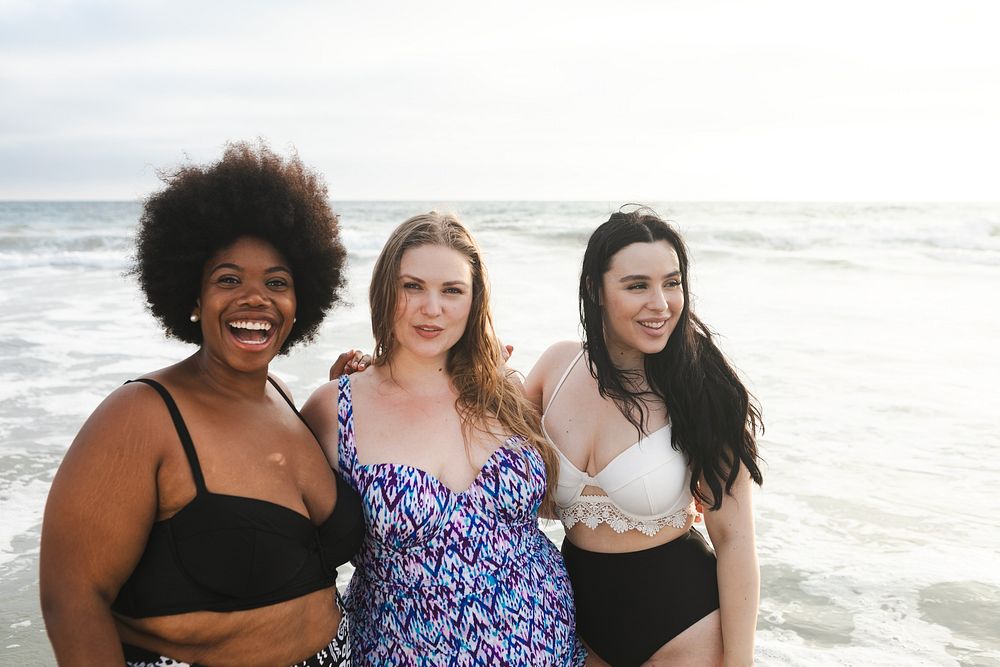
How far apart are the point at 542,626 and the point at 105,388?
281 inches

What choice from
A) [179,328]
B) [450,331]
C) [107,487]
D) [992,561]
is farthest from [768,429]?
[107,487]

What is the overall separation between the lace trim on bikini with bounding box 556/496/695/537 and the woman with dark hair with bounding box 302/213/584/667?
15 centimetres

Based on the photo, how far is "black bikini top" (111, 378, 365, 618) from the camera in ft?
7.86

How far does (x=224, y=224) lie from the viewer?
9.09ft

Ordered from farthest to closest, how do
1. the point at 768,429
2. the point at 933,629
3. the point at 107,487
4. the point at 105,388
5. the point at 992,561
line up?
the point at 105,388
the point at 768,429
the point at 992,561
the point at 933,629
the point at 107,487

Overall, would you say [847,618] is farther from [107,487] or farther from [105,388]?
[105,388]

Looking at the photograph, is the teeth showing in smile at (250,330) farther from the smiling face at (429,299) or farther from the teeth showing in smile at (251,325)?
the smiling face at (429,299)

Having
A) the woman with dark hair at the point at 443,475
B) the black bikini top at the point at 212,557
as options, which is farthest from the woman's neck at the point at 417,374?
the black bikini top at the point at 212,557

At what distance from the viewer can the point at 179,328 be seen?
2973 millimetres

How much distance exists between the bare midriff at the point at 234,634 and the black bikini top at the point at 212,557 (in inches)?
1.1

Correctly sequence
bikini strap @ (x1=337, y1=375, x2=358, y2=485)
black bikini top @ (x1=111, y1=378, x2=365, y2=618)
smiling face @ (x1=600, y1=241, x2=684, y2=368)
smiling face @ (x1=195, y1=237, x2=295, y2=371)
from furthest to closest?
smiling face @ (x1=600, y1=241, x2=684, y2=368) < bikini strap @ (x1=337, y1=375, x2=358, y2=485) < smiling face @ (x1=195, y1=237, x2=295, y2=371) < black bikini top @ (x1=111, y1=378, x2=365, y2=618)

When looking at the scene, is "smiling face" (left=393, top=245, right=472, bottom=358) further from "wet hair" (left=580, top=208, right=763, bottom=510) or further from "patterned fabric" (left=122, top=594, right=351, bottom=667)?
"patterned fabric" (left=122, top=594, right=351, bottom=667)

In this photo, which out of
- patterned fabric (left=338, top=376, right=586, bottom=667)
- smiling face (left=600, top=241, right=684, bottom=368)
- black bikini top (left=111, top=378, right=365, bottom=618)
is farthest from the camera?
smiling face (left=600, top=241, right=684, bottom=368)

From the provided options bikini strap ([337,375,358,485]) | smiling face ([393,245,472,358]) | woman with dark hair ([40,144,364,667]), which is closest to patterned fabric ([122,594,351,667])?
woman with dark hair ([40,144,364,667])
